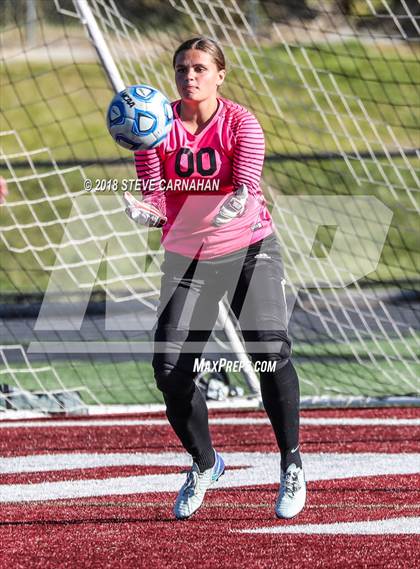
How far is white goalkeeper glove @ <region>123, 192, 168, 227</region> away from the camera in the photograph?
4.53 m

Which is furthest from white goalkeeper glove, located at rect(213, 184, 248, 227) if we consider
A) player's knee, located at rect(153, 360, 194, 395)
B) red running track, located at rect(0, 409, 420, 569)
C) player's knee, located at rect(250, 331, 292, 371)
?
red running track, located at rect(0, 409, 420, 569)

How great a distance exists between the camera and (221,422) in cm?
754

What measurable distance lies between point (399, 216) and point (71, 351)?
33.9ft

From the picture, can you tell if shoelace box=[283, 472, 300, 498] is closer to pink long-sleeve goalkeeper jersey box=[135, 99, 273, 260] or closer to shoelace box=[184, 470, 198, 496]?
shoelace box=[184, 470, 198, 496]

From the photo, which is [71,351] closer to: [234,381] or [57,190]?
[234,381]

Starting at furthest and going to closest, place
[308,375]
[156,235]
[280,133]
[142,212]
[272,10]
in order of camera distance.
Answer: [156,235] < [272,10] < [280,133] < [308,375] < [142,212]

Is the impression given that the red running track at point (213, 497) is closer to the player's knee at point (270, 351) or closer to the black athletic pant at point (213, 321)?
the black athletic pant at point (213, 321)

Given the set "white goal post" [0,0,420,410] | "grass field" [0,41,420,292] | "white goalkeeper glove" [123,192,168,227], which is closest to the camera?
"white goalkeeper glove" [123,192,168,227]

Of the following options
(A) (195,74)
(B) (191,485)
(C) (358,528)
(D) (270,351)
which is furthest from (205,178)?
(C) (358,528)

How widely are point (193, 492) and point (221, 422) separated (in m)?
2.82

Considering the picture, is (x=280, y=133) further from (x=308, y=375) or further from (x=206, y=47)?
(x=206, y=47)

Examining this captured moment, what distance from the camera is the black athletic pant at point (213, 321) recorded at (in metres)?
4.64

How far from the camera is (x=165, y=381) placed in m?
4.65

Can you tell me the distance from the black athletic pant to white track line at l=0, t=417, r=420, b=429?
273 centimetres
